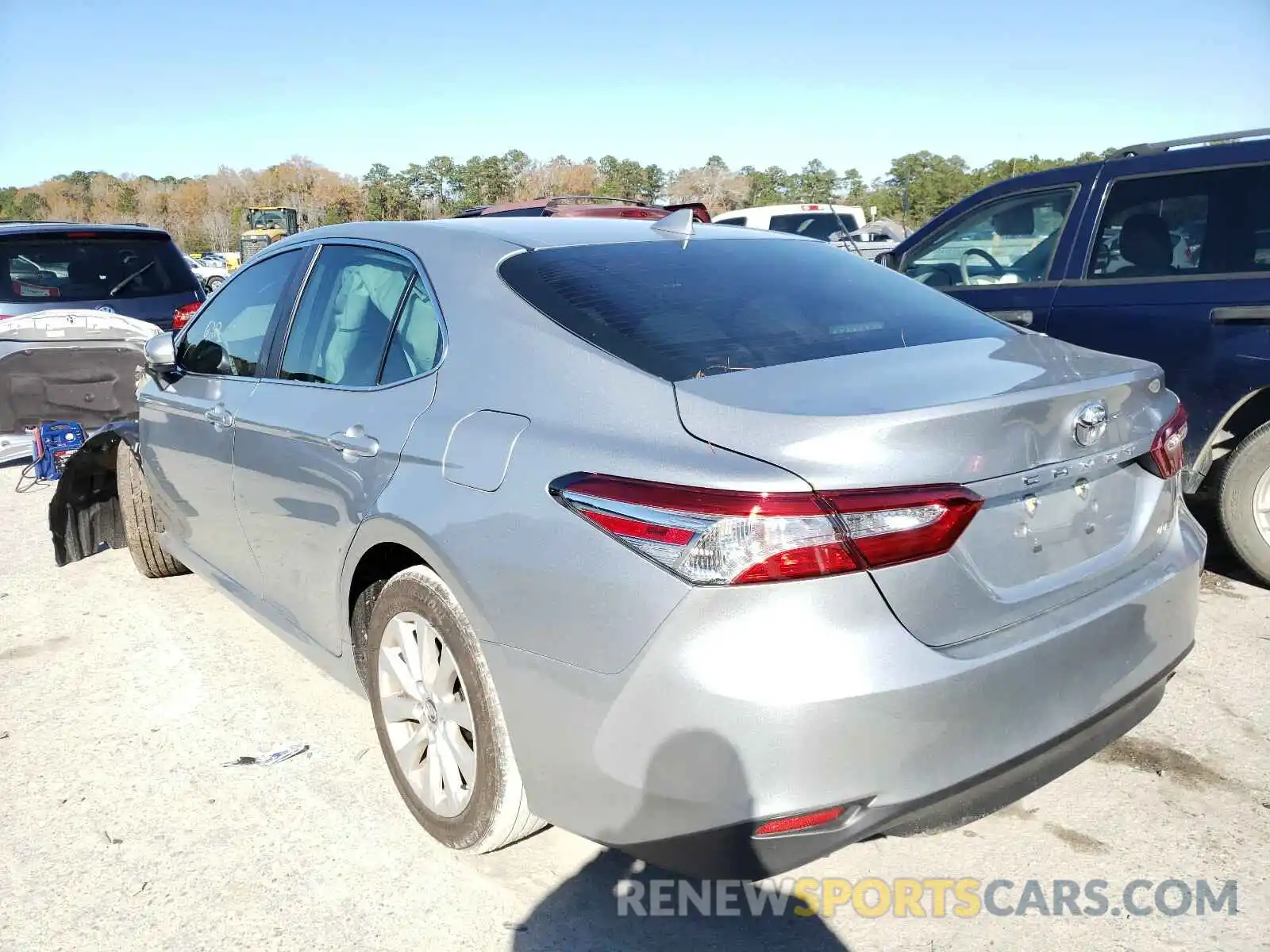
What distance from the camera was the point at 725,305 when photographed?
271 cm

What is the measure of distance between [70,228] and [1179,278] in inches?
286

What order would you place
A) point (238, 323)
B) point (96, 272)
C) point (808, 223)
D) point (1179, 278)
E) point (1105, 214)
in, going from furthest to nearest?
point (808, 223) < point (96, 272) < point (1105, 214) < point (1179, 278) < point (238, 323)

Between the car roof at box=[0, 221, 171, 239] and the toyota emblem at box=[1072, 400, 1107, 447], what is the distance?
24.1 ft

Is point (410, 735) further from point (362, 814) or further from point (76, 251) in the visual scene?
point (76, 251)

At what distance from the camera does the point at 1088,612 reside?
2.27m

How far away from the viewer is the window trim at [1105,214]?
14.4 feet

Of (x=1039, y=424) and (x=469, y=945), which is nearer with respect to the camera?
(x=1039, y=424)

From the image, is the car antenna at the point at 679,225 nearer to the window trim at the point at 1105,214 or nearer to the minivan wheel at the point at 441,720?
the minivan wheel at the point at 441,720

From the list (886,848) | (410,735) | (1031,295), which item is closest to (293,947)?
(410,735)

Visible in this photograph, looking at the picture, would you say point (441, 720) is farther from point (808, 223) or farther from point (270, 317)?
point (808, 223)

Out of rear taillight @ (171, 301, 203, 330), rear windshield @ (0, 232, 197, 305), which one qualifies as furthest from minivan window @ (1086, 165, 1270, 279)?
rear windshield @ (0, 232, 197, 305)

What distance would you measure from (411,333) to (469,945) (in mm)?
1577

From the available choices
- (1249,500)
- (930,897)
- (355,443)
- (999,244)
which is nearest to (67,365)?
(355,443)

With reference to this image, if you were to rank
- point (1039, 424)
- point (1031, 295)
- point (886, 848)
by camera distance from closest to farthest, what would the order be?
point (1039, 424)
point (886, 848)
point (1031, 295)
